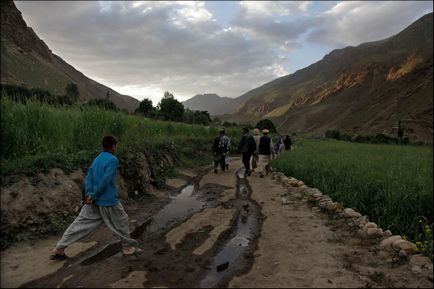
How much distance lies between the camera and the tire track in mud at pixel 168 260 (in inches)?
199

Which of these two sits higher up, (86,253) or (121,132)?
(121,132)

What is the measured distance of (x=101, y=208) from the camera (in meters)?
6.03

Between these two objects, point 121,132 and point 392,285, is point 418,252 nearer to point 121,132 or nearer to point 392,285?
point 392,285

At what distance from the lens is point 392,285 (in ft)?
16.4

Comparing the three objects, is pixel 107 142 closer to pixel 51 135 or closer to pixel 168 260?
pixel 168 260

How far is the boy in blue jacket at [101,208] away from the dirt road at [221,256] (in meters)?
0.28

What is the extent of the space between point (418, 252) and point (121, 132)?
10.3m

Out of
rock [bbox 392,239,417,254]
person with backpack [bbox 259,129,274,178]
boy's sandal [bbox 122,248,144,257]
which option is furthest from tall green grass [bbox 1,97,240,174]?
rock [bbox 392,239,417,254]

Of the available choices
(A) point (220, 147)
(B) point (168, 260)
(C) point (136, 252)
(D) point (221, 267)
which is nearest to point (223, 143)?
(A) point (220, 147)

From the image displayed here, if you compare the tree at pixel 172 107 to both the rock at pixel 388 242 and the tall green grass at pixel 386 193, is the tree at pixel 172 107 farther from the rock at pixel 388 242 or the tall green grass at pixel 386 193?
the rock at pixel 388 242

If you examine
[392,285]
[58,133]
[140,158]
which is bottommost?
[392,285]

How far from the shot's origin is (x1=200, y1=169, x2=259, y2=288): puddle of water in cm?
529

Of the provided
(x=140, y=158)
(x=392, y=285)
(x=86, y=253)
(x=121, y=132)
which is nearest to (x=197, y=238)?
(x=86, y=253)

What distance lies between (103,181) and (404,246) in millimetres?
4917
